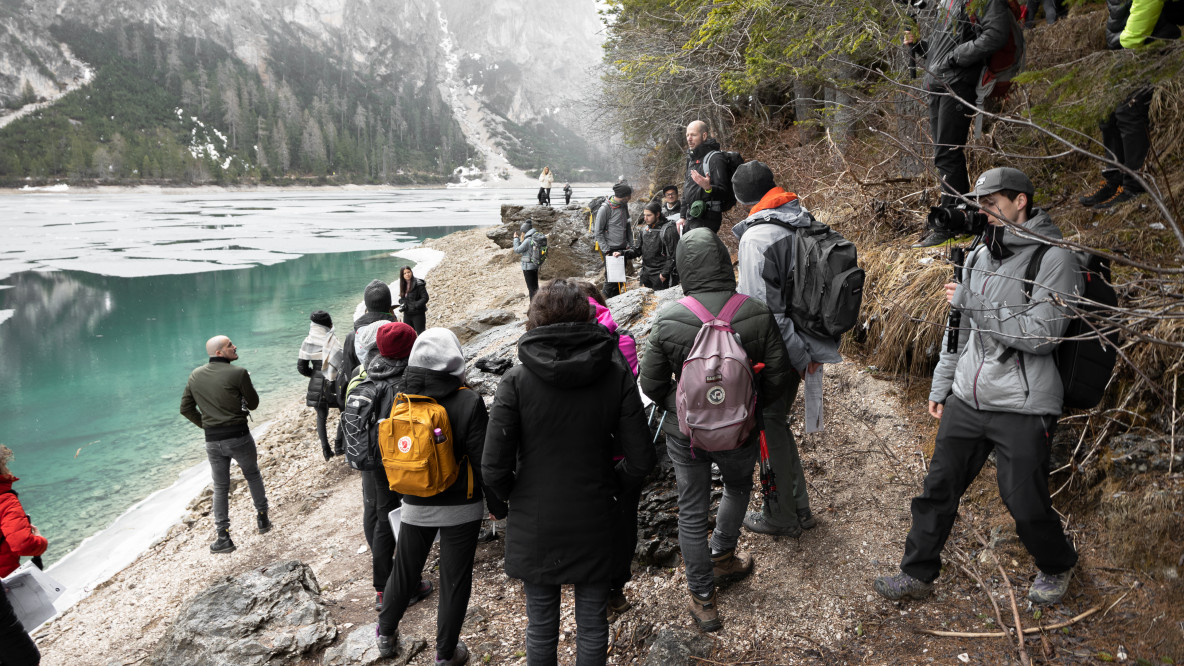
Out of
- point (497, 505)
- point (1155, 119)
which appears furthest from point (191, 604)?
point (1155, 119)

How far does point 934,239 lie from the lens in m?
4.74

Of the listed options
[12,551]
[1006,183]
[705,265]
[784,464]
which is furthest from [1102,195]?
[12,551]

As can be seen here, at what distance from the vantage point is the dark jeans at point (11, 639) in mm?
3023

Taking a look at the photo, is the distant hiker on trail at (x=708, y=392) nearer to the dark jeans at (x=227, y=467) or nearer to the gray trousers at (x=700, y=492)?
the gray trousers at (x=700, y=492)

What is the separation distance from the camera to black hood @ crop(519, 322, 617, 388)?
2.24 m

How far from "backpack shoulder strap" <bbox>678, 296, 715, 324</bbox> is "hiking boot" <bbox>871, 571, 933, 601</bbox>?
4.90 feet

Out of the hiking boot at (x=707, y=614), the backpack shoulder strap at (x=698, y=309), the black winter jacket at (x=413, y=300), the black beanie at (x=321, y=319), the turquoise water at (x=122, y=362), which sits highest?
the backpack shoulder strap at (x=698, y=309)

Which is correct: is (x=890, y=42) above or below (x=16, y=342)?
above

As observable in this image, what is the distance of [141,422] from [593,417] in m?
12.7

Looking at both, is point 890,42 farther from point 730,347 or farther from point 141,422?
point 141,422

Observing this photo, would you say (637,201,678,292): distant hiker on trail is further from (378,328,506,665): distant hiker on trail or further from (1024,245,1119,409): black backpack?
(1024,245,1119,409): black backpack

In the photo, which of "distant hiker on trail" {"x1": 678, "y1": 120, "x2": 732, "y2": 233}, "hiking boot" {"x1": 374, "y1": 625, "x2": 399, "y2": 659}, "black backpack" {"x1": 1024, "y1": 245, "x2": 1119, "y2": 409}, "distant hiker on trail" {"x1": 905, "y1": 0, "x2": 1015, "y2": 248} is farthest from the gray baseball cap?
"hiking boot" {"x1": 374, "y1": 625, "x2": 399, "y2": 659}

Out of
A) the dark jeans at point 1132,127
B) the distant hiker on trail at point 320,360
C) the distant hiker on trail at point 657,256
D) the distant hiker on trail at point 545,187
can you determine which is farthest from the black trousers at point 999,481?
the distant hiker on trail at point 545,187

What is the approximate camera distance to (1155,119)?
4.64 m
